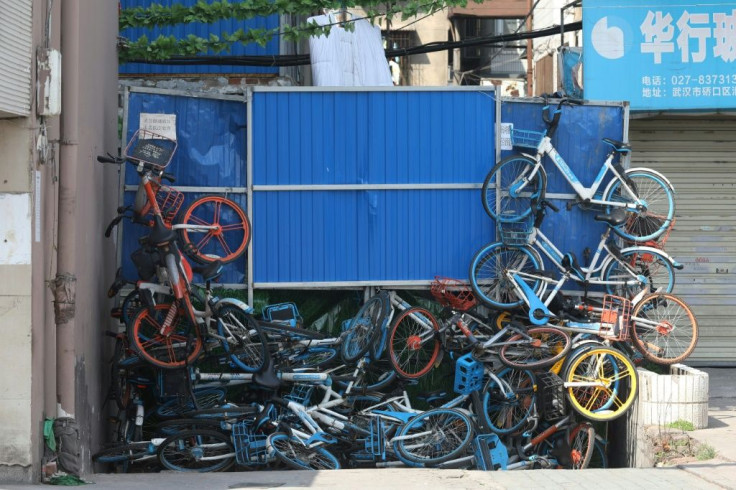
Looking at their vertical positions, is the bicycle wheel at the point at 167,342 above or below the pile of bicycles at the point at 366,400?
above

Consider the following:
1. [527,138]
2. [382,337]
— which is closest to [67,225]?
[382,337]

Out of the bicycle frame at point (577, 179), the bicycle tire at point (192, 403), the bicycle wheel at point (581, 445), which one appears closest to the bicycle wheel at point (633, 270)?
the bicycle frame at point (577, 179)

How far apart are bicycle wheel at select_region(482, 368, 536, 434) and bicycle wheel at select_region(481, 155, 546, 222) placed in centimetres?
182

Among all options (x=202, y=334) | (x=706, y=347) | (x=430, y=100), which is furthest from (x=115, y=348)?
(x=706, y=347)

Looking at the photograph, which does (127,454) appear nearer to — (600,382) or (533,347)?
(533,347)

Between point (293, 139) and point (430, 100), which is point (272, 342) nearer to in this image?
point (293, 139)

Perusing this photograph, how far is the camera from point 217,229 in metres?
10.9

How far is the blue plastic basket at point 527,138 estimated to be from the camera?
1145 centimetres

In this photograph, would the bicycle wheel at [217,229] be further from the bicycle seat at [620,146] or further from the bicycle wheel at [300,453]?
the bicycle seat at [620,146]

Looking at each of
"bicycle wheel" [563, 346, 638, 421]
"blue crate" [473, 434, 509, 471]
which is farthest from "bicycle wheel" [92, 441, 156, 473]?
"bicycle wheel" [563, 346, 638, 421]

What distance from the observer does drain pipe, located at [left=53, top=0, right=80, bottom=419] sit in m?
8.40

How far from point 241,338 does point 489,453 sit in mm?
2960

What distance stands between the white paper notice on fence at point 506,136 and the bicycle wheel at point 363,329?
2408 millimetres

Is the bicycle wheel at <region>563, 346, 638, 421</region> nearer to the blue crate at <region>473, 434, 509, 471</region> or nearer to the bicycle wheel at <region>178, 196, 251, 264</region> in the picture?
the blue crate at <region>473, 434, 509, 471</region>
